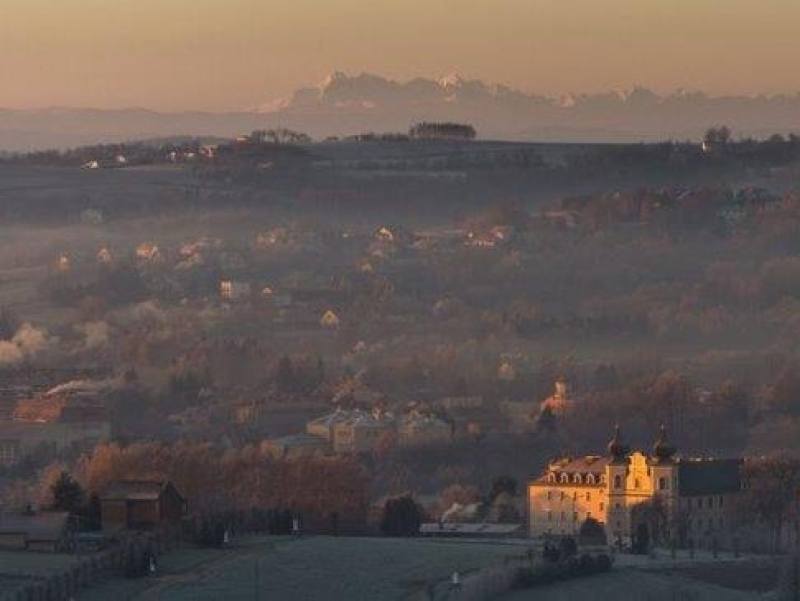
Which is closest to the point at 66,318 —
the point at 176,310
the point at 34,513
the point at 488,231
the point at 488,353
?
the point at 176,310

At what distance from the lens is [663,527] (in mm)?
101188

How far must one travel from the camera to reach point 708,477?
4176 inches

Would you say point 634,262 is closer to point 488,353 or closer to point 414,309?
point 414,309

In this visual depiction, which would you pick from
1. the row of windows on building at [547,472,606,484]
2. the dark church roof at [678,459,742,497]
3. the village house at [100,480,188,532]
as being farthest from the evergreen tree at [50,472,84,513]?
the row of windows on building at [547,472,606,484]

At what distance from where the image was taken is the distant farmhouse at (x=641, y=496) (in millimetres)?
101938

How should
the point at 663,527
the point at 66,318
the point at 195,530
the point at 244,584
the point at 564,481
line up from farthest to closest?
the point at 66,318 < the point at 564,481 < the point at 663,527 < the point at 195,530 < the point at 244,584

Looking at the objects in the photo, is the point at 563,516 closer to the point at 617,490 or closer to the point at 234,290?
the point at 617,490

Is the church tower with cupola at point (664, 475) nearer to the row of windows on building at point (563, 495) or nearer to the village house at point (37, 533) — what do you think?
the row of windows on building at point (563, 495)

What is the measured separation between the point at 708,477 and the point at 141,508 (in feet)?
56.2

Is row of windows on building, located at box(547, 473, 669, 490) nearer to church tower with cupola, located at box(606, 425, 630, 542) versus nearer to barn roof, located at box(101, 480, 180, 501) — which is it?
church tower with cupola, located at box(606, 425, 630, 542)

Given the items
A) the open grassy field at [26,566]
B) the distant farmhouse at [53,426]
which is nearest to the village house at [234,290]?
the distant farmhouse at [53,426]

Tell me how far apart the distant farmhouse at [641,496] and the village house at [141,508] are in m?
9.64

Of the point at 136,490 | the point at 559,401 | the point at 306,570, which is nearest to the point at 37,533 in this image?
the point at 306,570

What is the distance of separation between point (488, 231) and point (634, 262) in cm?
1010
